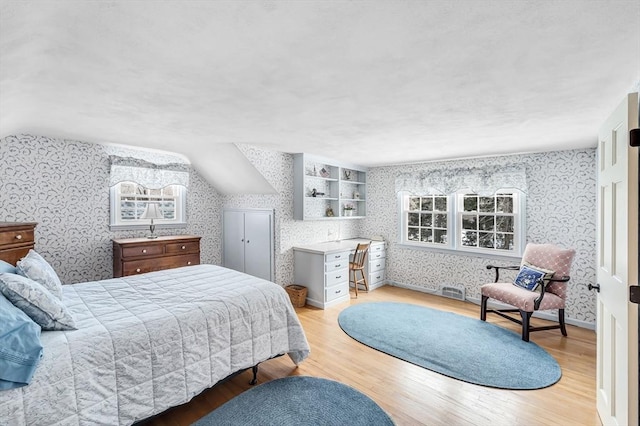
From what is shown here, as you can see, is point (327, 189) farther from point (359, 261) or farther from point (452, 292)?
point (452, 292)

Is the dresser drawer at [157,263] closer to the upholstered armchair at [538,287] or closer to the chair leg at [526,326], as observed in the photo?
the upholstered armchair at [538,287]

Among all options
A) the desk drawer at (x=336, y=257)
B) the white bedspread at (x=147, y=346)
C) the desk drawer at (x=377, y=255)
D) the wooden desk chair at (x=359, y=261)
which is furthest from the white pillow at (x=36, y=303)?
the desk drawer at (x=377, y=255)

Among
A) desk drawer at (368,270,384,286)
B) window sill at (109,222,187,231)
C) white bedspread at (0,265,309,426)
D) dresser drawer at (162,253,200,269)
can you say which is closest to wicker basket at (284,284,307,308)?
desk drawer at (368,270,384,286)

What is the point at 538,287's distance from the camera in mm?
3525

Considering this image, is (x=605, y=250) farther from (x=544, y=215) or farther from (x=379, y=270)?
(x=379, y=270)

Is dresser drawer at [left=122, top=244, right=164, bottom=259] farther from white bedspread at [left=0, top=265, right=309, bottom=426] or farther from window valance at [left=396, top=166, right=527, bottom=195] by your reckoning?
window valance at [left=396, top=166, right=527, bottom=195]

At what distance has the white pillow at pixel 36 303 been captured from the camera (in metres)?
1.64

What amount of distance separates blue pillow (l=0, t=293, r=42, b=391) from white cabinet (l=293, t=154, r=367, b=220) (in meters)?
3.38

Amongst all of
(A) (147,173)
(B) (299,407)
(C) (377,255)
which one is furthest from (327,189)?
(B) (299,407)

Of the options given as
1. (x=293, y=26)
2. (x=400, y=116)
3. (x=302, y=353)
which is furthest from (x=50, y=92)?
(x=302, y=353)

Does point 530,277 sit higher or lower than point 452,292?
→ higher

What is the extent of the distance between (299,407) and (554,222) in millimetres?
3986

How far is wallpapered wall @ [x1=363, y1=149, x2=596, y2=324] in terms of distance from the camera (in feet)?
12.2

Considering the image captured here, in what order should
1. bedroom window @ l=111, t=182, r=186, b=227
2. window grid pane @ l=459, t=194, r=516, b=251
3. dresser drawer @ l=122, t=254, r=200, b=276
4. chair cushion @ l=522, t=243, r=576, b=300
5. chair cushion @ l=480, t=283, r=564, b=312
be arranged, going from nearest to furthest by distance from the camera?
chair cushion @ l=480, t=283, r=564, b=312
chair cushion @ l=522, t=243, r=576, b=300
dresser drawer @ l=122, t=254, r=200, b=276
bedroom window @ l=111, t=182, r=186, b=227
window grid pane @ l=459, t=194, r=516, b=251
